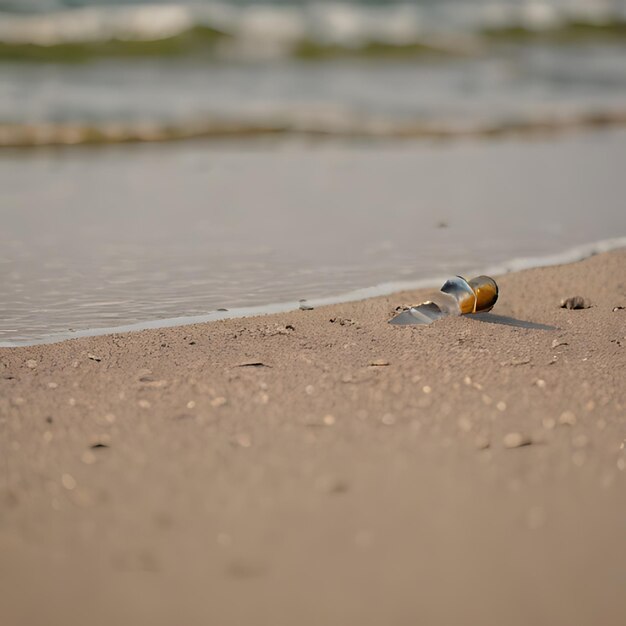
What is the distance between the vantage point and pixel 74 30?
1867 centimetres

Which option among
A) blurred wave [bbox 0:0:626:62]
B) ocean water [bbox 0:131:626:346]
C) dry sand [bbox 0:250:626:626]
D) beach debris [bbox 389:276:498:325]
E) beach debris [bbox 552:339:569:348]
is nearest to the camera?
dry sand [bbox 0:250:626:626]

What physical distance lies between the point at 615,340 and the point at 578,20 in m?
23.7

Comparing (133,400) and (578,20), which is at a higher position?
(578,20)

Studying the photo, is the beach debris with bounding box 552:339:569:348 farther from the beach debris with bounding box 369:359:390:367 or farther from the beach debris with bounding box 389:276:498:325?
the beach debris with bounding box 369:359:390:367

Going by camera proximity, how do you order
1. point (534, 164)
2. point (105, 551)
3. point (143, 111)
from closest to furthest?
1. point (105, 551)
2. point (534, 164)
3. point (143, 111)

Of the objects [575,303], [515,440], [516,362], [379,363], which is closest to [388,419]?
[515,440]

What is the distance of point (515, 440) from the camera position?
190 centimetres

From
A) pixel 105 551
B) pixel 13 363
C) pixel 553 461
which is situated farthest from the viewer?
pixel 13 363

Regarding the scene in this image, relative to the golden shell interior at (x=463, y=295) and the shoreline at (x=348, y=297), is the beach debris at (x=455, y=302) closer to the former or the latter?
the golden shell interior at (x=463, y=295)

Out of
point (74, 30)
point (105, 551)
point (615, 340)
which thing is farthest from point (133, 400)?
point (74, 30)

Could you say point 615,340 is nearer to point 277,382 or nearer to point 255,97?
point 277,382

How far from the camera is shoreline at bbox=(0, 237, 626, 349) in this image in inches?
113

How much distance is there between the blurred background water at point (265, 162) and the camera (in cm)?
374

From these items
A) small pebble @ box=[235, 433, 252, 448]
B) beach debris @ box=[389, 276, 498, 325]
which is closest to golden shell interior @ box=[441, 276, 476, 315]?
beach debris @ box=[389, 276, 498, 325]
